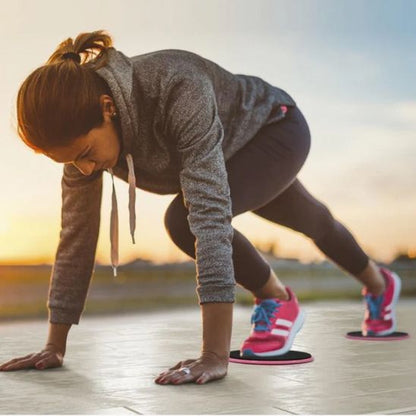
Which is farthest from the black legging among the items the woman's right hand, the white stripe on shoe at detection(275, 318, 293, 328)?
the woman's right hand

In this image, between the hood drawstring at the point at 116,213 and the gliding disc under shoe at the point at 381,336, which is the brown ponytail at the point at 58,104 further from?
the gliding disc under shoe at the point at 381,336

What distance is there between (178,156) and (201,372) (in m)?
0.62

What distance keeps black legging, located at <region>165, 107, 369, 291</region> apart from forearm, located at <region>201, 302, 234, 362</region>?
1.36 feet

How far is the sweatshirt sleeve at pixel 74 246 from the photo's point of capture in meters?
2.77

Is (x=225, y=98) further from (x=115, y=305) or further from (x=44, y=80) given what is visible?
(x=115, y=305)

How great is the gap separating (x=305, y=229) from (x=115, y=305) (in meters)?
4.31

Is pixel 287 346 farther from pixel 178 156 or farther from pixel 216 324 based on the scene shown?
pixel 178 156

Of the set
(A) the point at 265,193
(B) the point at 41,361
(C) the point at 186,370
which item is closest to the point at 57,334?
(B) the point at 41,361

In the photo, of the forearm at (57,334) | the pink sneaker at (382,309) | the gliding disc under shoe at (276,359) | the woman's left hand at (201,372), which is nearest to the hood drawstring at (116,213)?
the forearm at (57,334)

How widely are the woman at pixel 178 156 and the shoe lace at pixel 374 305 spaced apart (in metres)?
0.64

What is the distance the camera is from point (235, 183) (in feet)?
8.84

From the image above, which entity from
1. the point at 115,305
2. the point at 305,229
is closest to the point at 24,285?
the point at 115,305

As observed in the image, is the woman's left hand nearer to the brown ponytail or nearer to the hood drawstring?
the hood drawstring

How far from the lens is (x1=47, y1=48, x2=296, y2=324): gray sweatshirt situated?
239 centimetres
